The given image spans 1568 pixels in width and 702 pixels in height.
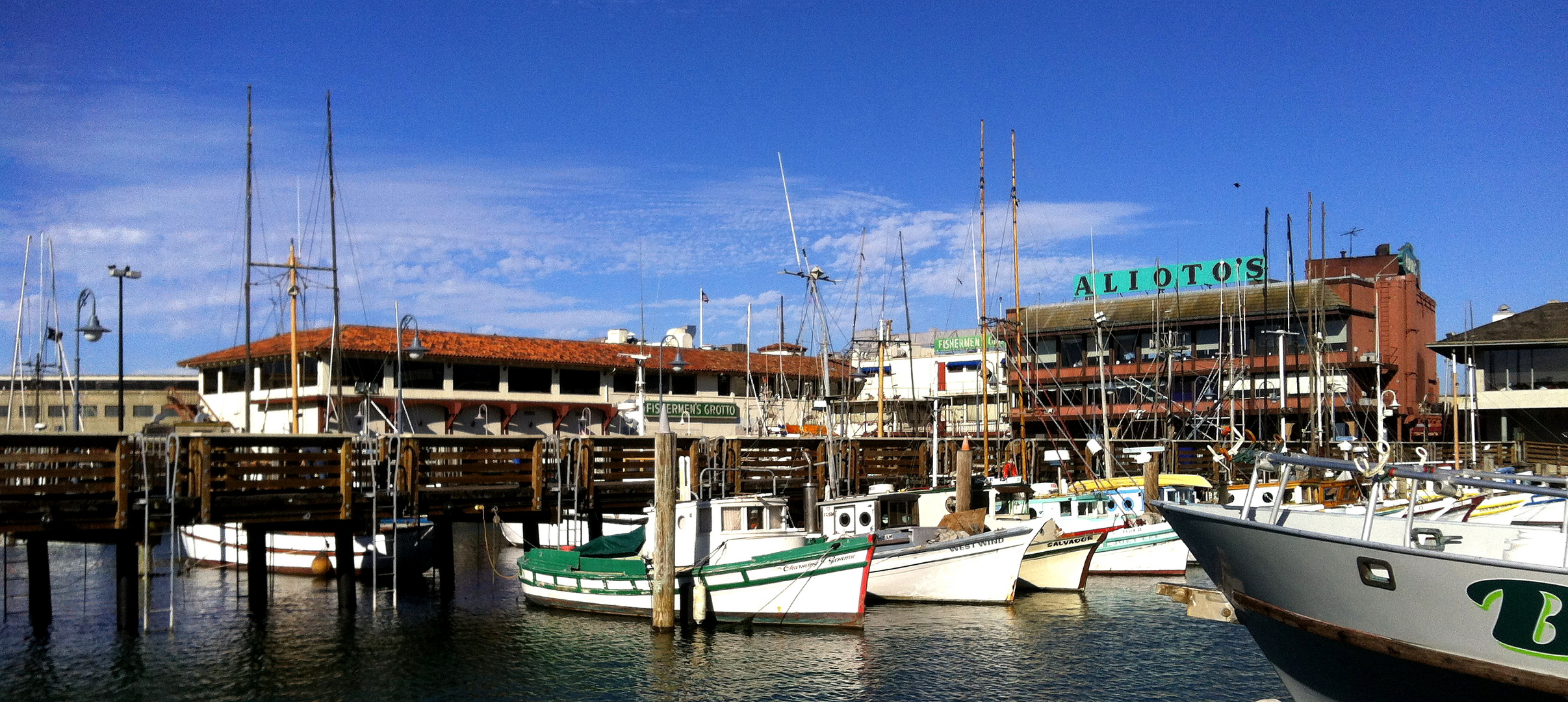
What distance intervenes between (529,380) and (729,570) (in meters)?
33.3

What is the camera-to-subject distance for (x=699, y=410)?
191ft

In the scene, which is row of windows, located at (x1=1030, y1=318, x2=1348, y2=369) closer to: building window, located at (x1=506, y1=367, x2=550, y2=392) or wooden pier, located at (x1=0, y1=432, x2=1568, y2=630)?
building window, located at (x1=506, y1=367, x2=550, y2=392)

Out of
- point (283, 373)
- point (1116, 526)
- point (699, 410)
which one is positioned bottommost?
point (1116, 526)

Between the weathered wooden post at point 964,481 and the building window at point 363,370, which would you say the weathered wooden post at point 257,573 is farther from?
the building window at point 363,370

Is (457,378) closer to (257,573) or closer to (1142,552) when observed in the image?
(257,573)

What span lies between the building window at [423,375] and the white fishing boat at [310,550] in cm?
1195

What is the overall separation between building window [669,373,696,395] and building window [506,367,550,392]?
6.86 m

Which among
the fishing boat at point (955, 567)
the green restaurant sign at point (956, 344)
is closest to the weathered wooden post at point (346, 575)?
the fishing boat at point (955, 567)

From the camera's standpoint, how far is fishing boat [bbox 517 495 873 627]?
2338 cm

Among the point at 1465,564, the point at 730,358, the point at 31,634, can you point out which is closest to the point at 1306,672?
the point at 1465,564

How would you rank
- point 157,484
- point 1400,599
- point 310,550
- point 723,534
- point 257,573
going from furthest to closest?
point 310,550
point 257,573
point 723,534
point 157,484
point 1400,599

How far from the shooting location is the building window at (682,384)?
6003cm

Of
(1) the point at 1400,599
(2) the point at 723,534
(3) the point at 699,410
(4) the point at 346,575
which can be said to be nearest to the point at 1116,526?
(2) the point at 723,534

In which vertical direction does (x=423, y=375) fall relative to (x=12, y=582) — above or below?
above
